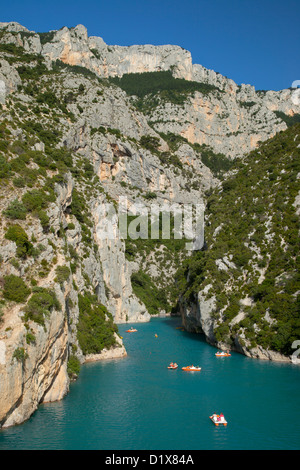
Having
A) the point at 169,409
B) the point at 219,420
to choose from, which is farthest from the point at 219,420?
the point at 169,409

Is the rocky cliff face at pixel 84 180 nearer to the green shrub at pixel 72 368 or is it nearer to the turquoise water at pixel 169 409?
the green shrub at pixel 72 368

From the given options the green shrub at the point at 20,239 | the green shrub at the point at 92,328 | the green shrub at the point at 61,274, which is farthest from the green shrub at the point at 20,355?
the green shrub at the point at 92,328

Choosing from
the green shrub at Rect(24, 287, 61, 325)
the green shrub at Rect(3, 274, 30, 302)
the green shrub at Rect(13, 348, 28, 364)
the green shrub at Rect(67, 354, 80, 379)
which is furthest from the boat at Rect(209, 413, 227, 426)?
the green shrub at Rect(3, 274, 30, 302)

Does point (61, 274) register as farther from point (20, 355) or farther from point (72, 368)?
point (72, 368)

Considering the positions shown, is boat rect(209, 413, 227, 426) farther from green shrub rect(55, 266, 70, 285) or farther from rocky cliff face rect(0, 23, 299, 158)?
rocky cliff face rect(0, 23, 299, 158)
